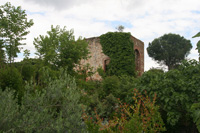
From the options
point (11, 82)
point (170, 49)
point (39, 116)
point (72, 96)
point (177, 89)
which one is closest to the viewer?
point (39, 116)

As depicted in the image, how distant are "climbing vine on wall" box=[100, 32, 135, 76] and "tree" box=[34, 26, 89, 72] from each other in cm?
741

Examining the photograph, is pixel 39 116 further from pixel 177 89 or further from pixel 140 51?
pixel 140 51

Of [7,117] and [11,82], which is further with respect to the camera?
[11,82]

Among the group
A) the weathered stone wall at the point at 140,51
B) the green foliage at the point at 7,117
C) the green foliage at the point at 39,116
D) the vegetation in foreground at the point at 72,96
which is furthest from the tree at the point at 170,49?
the green foliage at the point at 7,117

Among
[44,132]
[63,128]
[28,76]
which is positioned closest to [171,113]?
[63,128]

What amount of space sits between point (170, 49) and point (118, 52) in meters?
16.6

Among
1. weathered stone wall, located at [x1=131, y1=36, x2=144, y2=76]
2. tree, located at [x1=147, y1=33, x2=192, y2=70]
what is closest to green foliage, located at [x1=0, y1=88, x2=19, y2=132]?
weathered stone wall, located at [x1=131, y1=36, x2=144, y2=76]

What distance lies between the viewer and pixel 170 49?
100 feet

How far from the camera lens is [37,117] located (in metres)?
3.61

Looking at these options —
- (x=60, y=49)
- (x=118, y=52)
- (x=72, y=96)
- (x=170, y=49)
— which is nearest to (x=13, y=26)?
(x=60, y=49)

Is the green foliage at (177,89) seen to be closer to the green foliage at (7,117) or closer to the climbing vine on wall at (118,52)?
the green foliage at (7,117)

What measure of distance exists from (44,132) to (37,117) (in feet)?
0.92

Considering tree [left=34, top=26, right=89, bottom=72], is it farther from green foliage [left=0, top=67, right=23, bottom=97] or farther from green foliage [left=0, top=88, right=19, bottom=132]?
green foliage [left=0, top=88, right=19, bottom=132]

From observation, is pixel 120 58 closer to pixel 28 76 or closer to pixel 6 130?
pixel 28 76
